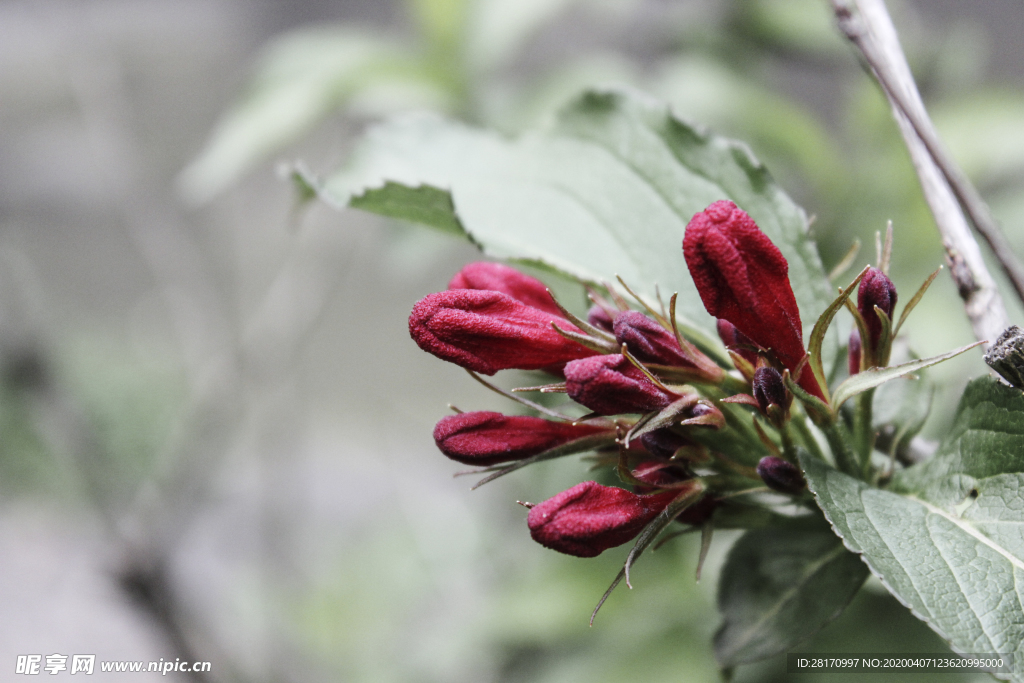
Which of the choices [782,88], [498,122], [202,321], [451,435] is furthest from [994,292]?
[202,321]

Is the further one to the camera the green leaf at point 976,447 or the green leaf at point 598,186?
the green leaf at point 598,186

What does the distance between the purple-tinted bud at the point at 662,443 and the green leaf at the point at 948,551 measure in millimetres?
57

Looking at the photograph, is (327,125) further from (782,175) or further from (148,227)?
(782,175)

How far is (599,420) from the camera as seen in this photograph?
0.37 m

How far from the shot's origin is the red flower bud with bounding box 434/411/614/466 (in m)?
0.36

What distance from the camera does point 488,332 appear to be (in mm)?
354

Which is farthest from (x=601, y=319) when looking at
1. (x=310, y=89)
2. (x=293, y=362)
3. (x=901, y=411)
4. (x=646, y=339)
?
(x=293, y=362)

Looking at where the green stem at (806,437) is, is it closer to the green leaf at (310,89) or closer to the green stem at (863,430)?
the green stem at (863,430)

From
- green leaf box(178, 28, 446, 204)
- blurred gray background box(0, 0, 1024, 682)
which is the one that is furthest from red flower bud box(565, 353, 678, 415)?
green leaf box(178, 28, 446, 204)

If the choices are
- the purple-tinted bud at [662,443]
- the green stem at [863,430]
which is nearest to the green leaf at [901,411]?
the green stem at [863,430]

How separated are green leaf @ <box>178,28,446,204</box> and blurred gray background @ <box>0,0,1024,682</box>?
0.13 m

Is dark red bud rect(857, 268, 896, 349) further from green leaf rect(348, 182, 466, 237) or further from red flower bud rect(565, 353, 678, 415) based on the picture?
green leaf rect(348, 182, 466, 237)

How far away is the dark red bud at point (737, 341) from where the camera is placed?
367mm

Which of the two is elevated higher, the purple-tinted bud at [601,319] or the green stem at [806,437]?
the purple-tinted bud at [601,319]
